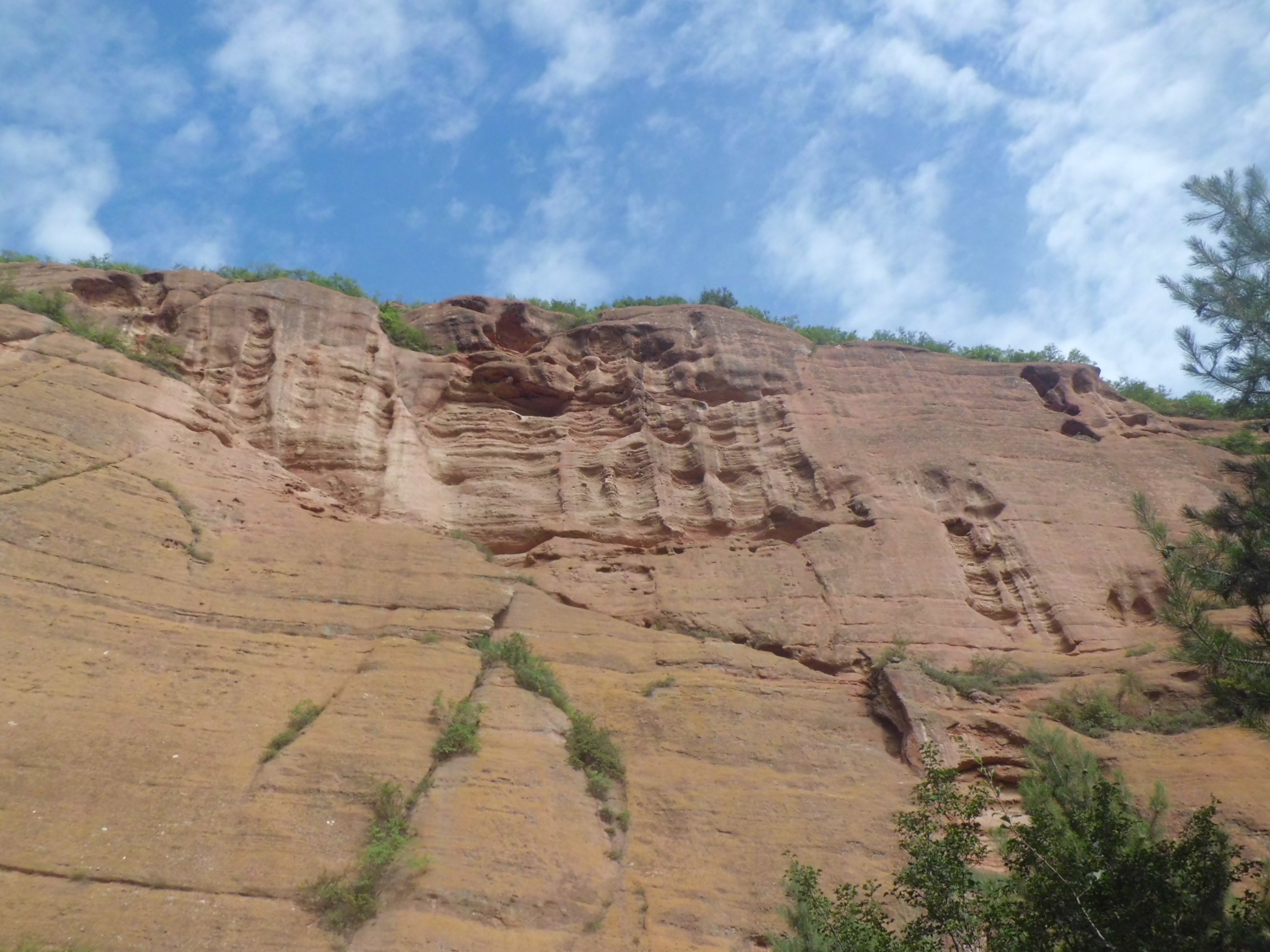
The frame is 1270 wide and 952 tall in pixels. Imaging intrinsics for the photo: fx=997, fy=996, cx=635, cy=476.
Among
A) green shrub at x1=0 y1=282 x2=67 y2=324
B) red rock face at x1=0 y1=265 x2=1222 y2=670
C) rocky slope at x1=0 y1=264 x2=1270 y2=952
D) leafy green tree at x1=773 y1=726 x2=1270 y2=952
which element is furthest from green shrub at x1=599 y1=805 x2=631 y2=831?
green shrub at x1=0 y1=282 x2=67 y2=324

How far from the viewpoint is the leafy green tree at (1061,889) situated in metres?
7.41

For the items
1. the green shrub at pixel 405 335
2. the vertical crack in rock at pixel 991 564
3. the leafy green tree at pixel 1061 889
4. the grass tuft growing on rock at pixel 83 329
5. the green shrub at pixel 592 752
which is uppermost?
the green shrub at pixel 405 335

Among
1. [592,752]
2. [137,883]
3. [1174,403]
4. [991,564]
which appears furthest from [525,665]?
[1174,403]

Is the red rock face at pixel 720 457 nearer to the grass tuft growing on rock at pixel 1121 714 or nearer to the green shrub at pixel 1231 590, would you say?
the grass tuft growing on rock at pixel 1121 714

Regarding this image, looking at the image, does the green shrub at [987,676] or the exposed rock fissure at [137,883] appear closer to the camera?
the exposed rock fissure at [137,883]

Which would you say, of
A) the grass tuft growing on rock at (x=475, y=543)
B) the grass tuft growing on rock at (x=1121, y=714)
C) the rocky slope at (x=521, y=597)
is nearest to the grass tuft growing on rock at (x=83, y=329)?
the rocky slope at (x=521, y=597)

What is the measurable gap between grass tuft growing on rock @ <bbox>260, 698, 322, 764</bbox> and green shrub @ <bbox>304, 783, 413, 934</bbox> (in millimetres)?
1282

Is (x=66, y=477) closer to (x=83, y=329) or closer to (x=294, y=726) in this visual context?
(x=294, y=726)

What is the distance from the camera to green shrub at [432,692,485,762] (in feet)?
39.1

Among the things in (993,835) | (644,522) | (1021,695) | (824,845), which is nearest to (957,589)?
(1021,695)

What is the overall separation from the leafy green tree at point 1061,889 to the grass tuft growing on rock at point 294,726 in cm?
582

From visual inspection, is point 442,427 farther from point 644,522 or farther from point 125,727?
point 125,727

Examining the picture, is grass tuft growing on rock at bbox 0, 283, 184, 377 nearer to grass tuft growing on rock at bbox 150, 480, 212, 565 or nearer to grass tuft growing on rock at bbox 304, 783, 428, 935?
grass tuft growing on rock at bbox 150, 480, 212, 565

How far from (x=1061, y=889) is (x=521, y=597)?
9.65 meters
